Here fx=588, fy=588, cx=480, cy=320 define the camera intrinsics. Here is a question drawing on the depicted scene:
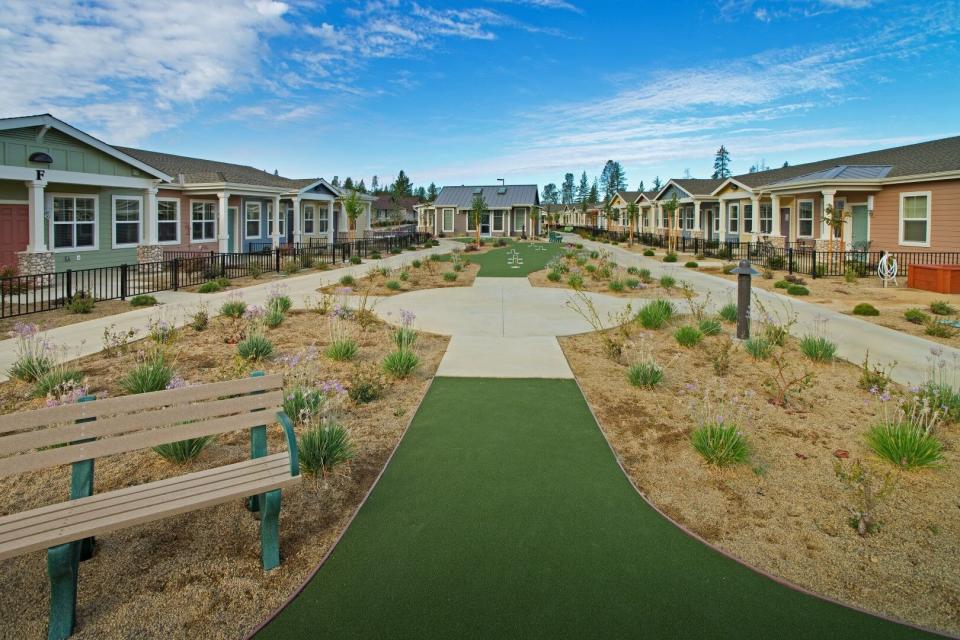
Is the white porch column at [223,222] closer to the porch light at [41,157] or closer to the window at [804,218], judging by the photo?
the porch light at [41,157]

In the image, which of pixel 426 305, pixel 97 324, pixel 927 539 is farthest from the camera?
pixel 426 305

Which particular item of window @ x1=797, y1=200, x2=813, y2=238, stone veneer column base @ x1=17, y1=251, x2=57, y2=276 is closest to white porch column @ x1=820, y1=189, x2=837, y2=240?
window @ x1=797, y1=200, x2=813, y2=238

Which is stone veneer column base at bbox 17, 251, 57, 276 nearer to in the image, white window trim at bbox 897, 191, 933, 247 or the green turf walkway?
the green turf walkway

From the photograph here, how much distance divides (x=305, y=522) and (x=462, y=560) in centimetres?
125

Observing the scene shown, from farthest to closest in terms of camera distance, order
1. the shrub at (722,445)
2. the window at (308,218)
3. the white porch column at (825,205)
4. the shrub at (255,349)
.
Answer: the window at (308,218), the white porch column at (825,205), the shrub at (255,349), the shrub at (722,445)

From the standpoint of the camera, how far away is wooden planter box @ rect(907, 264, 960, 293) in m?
15.7

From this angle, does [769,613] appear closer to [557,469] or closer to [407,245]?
[557,469]

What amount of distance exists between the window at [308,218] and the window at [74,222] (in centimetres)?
1570

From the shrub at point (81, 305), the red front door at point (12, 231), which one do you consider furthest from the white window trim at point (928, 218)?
the red front door at point (12, 231)

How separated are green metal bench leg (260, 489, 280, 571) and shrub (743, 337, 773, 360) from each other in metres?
7.49

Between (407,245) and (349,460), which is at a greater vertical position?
(407,245)

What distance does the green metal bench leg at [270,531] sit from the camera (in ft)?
11.9

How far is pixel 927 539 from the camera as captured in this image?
159 inches

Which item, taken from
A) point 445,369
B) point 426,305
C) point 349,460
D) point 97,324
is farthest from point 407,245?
point 349,460
